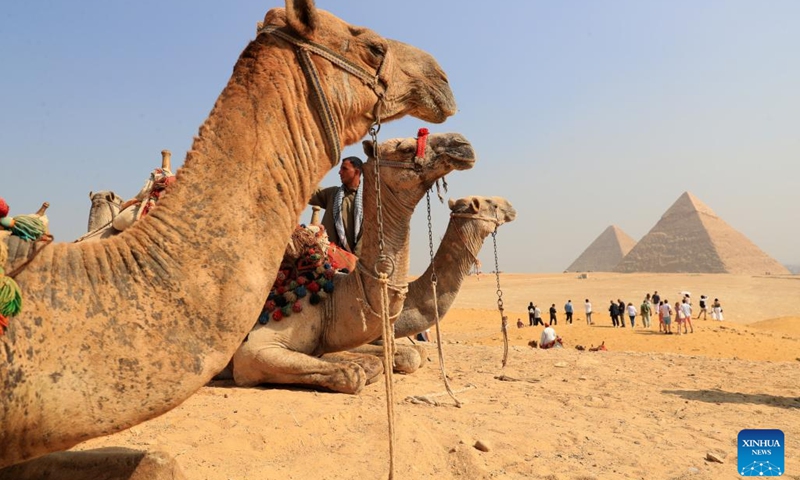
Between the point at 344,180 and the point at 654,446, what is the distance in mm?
4392

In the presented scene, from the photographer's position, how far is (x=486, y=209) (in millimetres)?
7559

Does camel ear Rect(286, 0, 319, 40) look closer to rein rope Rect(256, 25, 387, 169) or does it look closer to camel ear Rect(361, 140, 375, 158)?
rein rope Rect(256, 25, 387, 169)

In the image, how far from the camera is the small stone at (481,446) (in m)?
4.11

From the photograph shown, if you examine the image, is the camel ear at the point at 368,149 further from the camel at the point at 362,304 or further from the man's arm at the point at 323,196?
the man's arm at the point at 323,196

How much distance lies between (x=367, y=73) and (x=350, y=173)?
4561mm

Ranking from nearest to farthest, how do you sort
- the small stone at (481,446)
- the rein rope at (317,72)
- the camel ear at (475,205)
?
the rein rope at (317,72), the small stone at (481,446), the camel ear at (475,205)

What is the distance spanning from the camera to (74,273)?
1857 mm

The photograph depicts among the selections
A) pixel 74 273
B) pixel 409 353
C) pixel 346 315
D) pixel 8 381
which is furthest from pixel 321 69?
pixel 409 353

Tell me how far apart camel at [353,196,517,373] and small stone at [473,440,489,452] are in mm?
2721

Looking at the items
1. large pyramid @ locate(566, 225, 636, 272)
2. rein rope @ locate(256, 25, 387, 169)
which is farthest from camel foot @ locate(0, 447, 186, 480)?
large pyramid @ locate(566, 225, 636, 272)

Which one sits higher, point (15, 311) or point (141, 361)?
point (15, 311)

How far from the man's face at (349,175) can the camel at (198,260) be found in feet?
14.6

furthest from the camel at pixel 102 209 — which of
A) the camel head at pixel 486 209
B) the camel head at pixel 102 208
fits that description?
the camel head at pixel 486 209

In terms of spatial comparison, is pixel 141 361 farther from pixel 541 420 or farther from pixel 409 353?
pixel 409 353
